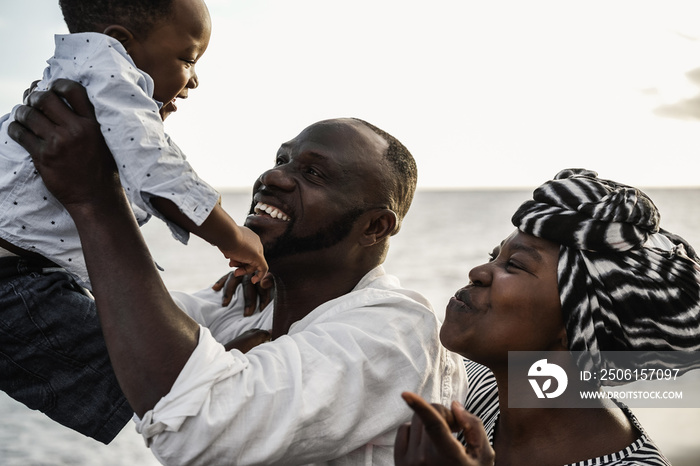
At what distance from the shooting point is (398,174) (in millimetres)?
2904

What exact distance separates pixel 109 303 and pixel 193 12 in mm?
1072

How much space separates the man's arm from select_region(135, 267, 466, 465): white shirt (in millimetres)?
57

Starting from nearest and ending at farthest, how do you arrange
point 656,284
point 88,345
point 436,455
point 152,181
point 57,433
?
point 436,455 < point 152,181 < point 656,284 < point 88,345 < point 57,433

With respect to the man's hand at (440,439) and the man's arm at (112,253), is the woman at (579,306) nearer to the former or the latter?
the man's hand at (440,439)

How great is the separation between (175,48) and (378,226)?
1.06 meters

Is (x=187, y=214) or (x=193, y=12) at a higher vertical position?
(x=193, y=12)

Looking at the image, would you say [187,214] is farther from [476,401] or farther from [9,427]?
[9,427]

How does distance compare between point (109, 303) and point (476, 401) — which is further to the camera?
point (476, 401)

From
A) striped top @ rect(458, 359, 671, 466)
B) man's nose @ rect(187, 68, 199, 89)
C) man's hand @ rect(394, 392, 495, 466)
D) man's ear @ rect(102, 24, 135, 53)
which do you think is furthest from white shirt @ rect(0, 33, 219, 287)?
striped top @ rect(458, 359, 671, 466)

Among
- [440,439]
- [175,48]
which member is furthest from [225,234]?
[440,439]

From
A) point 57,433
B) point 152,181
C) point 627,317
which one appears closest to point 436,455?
point 627,317

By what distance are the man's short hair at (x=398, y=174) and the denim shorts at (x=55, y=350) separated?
126cm

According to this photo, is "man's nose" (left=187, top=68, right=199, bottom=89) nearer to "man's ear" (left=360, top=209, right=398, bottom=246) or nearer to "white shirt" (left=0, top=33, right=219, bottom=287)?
"white shirt" (left=0, top=33, right=219, bottom=287)

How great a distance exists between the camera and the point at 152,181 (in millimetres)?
1823
